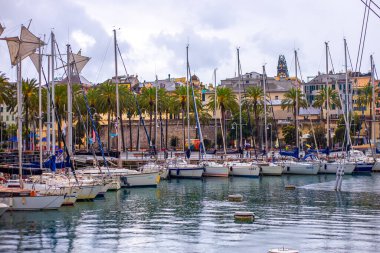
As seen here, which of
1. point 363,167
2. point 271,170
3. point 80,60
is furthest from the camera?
point 363,167

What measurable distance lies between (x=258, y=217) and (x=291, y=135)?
309 ft

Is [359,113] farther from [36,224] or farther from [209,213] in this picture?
[36,224]

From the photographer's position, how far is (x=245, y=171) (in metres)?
91.4

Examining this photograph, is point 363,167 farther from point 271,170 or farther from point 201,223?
point 201,223

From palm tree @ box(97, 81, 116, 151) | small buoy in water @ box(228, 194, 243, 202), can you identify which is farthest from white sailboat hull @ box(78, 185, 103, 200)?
palm tree @ box(97, 81, 116, 151)

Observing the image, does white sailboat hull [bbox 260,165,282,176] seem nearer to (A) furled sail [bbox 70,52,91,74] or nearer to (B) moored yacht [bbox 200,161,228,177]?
(B) moored yacht [bbox 200,161,228,177]

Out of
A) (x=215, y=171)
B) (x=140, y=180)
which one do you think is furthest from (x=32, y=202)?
(x=215, y=171)

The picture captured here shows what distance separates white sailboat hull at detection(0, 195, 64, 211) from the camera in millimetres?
51125

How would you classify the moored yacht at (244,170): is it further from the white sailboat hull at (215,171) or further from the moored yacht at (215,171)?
the white sailboat hull at (215,171)

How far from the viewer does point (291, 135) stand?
14312 centimetres

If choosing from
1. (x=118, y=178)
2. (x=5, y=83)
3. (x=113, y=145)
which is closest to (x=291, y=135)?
(x=113, y=145)

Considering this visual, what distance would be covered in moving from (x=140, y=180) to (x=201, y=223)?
27.1 metres

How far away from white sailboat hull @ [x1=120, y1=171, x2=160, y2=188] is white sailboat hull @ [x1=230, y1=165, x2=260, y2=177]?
18298mm

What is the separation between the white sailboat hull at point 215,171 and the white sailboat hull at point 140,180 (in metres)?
16.1
